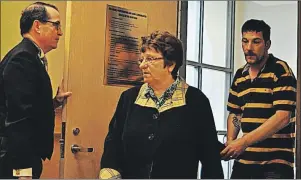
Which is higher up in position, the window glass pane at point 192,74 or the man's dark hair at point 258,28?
the man's dark hair at point 258,28

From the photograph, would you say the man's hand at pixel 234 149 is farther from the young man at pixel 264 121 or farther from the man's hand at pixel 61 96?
the man's hand at pixel 61 96

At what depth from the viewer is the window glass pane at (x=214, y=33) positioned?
2.58 metres

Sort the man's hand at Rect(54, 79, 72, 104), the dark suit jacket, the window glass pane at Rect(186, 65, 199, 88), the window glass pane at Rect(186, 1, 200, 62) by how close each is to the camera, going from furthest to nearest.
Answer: the window glass pane at Rect(186, 1, 200, 62) < the window glass pane at Rect(186, 65, 199, 88) < the man's hand at Rect(54, 79, 72, 104) < the dark suit jacket

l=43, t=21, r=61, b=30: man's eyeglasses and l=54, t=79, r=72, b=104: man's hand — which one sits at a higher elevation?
l=43, t=21, r=61, b=30: man's eyeglasses

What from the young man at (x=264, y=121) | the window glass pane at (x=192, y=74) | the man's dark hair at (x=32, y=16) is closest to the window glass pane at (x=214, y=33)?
the window glass pane at (x=192, y=74)

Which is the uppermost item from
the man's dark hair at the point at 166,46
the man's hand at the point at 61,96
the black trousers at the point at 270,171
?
the man's dark hair at the point at 166,46

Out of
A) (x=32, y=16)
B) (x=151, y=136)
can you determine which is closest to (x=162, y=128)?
(x=151, y=136)

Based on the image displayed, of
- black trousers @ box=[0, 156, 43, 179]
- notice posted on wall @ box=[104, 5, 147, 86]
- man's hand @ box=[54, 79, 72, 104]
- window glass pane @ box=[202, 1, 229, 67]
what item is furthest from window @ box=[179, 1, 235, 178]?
black trousers @ box=[0, 156, 43, 179]

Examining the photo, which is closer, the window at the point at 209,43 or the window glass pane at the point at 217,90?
the window glass pane at the point at 217,90

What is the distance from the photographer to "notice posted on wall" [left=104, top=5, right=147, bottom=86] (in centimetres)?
222

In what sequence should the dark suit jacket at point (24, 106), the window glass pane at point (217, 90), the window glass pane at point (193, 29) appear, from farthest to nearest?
the window glass pane at point (193, 29) < the window glass pane at point (217, 90) < the dark suit jacket at point (24, 106)

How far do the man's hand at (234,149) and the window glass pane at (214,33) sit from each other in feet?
2.39

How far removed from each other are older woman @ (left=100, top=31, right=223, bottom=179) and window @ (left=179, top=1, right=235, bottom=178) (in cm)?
48

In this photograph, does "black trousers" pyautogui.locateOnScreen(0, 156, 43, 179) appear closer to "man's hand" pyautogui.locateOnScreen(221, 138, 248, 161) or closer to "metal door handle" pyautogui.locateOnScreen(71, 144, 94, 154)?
"metal door handle" pyautogui.locateOnScreen(71, 144, 94, 154)
